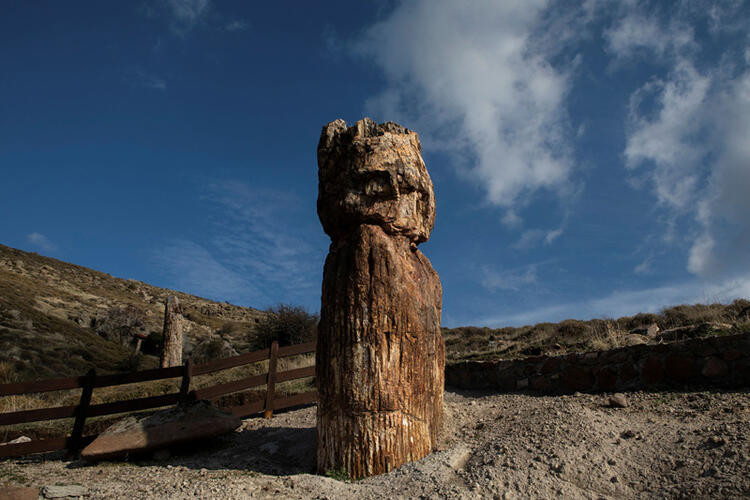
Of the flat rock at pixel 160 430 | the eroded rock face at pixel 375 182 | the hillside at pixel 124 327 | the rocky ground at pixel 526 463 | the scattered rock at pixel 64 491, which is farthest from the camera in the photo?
the hillside at pixel 124 327

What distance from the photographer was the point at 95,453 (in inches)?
264

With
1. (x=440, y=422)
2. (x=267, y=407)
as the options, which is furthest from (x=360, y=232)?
(x=267, y=407)

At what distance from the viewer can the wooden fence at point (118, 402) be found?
7.85 m

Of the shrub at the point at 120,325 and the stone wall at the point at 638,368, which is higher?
the shrub at the point at 120,325

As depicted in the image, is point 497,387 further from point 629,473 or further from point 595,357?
point 629,473

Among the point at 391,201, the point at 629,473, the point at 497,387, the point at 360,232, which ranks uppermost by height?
the point at 391,201

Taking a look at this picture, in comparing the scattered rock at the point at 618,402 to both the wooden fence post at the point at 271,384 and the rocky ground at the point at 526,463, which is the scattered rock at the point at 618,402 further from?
the wooden fence post at the point at 271,384

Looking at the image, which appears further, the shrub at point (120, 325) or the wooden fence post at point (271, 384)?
the shrub at point (120, 325)

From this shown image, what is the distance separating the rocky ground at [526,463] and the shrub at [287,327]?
16851 mm

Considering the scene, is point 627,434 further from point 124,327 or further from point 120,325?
point 120,325

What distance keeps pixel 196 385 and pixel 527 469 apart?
1349cm

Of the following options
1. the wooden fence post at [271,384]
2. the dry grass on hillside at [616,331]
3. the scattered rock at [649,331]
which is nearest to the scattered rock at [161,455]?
the wooden fence post at [271,384]

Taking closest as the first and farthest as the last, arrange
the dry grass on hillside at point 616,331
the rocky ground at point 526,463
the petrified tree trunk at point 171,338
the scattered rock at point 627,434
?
the rocky ground at point 526,463
the scattered rock at point 627,434
the dry grass on hillside at point 616,331
the petrified tree trunk at point 171,338

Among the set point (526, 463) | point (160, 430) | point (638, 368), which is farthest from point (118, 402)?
point (638, 368)
